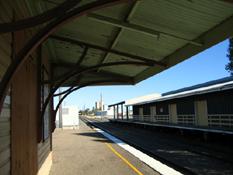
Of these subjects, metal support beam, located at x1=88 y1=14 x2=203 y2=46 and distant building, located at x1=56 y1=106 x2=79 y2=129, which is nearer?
metal support beam, located at x1=88 y1=14 x2=203 y2=46

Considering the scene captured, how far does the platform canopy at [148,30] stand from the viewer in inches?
238

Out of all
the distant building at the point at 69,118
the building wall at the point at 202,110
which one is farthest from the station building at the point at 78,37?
the distant building at the point at 69,118

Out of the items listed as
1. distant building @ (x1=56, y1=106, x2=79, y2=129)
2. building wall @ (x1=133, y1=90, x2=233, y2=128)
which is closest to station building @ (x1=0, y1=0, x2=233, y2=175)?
building wall @ (x1=133, y1=90, x2=233, y2=128)

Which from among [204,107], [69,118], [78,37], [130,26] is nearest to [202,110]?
[204,107]

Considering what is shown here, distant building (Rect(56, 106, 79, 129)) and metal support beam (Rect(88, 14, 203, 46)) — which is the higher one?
metal support beam (Rect(88, 14, 203, 46))

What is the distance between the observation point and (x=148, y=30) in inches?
288

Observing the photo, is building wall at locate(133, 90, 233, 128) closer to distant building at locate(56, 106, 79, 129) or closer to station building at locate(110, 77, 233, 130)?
station building at locate(110, 77, 233, 130)

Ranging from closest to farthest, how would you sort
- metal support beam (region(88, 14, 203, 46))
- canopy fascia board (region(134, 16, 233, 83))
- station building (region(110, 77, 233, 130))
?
canopy fascia board (region(134, 16, 233, 83)), metal support beam (region(88, 14, 203, 46)), station building (region(110, 77, 233, 130))

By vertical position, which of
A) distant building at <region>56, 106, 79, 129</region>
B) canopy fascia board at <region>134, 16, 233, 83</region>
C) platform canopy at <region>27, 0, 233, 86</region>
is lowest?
distant building at <region>56, 106, 79, 129</region>

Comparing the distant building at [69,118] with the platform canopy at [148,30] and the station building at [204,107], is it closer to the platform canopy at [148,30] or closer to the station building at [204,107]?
the station building at [204,107]

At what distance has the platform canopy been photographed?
19.8 ft

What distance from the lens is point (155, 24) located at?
6.97 metres

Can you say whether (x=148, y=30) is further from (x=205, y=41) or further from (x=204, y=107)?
(x=204, y=107)

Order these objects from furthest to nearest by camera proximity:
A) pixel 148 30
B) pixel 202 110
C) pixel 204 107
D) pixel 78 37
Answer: pixel 202 110
pixel 204 107
pixel 78 37
pixel 148 30
